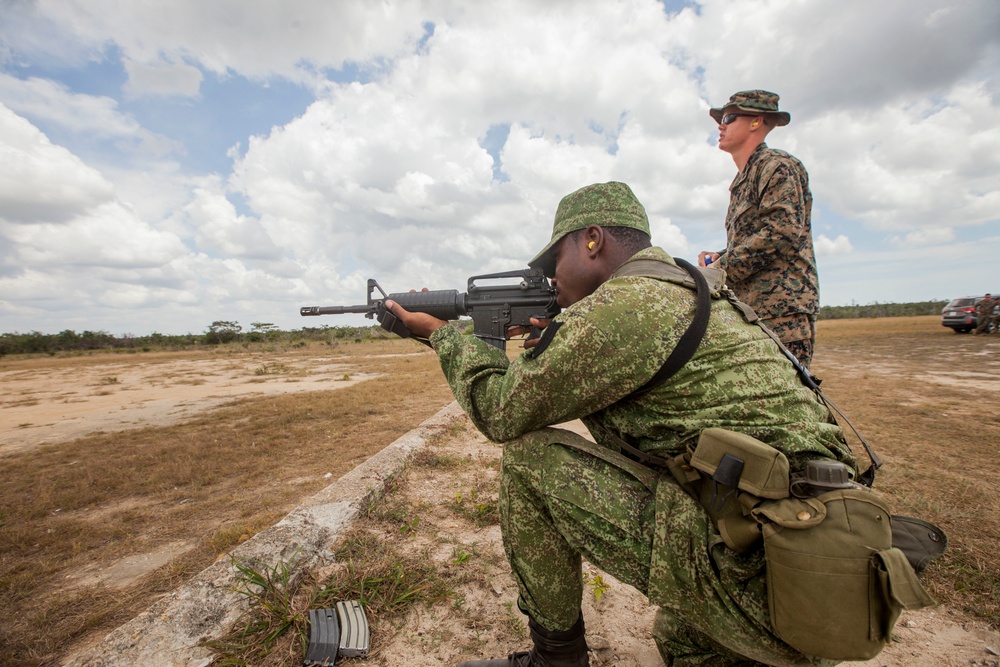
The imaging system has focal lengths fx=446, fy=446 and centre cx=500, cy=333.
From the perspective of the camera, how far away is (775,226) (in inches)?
101

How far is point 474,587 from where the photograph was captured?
7.18 ft

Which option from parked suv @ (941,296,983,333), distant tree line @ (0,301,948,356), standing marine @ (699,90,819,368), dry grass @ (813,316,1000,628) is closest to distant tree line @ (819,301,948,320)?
distant tree line @ (0,301,948,356)

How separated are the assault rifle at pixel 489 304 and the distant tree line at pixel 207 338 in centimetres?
3785

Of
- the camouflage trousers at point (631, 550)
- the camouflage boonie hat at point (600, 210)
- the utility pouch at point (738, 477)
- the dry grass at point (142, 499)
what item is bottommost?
the dry grass at point (142, 499)

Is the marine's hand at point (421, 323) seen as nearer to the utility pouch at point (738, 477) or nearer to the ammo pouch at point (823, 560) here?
the utility pouch at point (738, 477)

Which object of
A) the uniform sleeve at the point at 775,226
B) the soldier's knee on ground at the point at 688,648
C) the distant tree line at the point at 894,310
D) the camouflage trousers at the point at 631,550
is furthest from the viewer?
the distant tree line at the point at 894,310

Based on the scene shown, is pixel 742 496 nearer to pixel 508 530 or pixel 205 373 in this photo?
pixel 508 530

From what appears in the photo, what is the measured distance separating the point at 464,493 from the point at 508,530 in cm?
167

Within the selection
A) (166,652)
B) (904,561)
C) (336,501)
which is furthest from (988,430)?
(166,652)

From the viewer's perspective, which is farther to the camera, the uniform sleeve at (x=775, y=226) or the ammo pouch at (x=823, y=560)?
the uniform sleeve at (x=775, y=226)

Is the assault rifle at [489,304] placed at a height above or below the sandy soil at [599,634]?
above

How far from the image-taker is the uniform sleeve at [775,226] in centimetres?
255

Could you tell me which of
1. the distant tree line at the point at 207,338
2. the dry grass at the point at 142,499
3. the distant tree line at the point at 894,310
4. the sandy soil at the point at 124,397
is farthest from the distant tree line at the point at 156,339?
the distant tree line at the point at 894,310

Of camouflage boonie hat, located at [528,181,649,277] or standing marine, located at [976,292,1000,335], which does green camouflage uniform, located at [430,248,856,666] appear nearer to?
camouflage boonie hat, located at [528,181,649,277]
